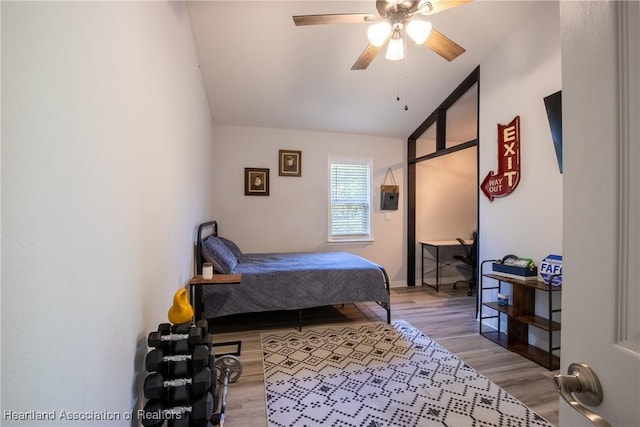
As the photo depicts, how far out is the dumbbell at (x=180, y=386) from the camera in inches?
45.7

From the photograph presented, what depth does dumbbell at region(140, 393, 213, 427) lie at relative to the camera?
113 cm

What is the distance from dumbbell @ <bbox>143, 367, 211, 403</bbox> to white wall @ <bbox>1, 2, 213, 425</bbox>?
13 centimetres

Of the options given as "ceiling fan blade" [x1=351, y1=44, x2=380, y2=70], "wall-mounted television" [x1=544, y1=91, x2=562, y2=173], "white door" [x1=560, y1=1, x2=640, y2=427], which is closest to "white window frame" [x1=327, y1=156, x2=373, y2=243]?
"ceiling fan blade" [x1=351, y1=44, x2=380, y2=70]

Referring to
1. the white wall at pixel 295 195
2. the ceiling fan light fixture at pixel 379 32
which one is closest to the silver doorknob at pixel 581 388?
the ceiling fan light fixture at pixel 379 32

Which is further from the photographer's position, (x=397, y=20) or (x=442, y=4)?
(x=397, y=20)

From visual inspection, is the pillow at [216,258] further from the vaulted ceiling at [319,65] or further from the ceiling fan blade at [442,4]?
Result: the ceiling fan blade at [442,4]

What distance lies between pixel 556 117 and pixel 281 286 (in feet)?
9.41

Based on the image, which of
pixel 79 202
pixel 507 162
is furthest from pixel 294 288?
pixel 507 162

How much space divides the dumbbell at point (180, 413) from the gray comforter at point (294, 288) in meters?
1.64

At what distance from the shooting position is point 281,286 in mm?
2908

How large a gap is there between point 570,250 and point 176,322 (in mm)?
1537

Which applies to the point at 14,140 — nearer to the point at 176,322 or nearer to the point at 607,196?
the point at 176,322

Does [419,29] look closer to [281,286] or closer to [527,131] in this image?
[527,131]

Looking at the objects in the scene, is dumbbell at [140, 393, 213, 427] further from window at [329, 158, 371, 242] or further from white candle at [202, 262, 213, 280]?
window at [329, 158, 371, 242]
